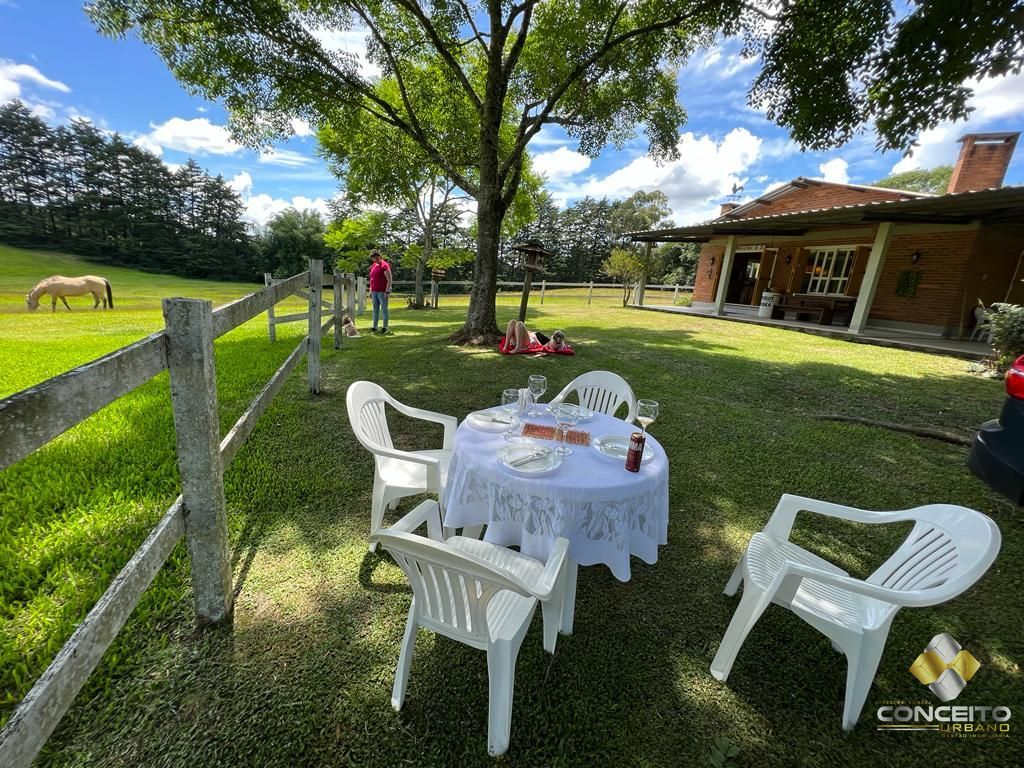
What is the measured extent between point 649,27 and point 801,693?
9484 mm

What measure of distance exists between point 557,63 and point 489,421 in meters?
9.26

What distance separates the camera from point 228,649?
181cm

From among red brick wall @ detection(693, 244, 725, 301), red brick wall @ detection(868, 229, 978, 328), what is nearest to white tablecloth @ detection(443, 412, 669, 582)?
red brick wall @ detection(868, 229, 978, 328)

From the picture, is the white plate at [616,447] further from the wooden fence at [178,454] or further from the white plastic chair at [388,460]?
the wooden fence at [178,454]

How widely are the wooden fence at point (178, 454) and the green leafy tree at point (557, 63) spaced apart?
23.6 feet

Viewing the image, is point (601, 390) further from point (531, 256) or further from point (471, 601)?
point (531, 256)

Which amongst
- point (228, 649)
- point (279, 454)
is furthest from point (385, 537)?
point (279, 454)

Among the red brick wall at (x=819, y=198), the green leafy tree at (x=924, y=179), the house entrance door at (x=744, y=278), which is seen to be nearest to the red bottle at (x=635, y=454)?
the red brick wall at (x=819, y=198)

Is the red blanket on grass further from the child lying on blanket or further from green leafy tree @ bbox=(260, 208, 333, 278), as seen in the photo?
green leafy tree @ bbox=(260, 208, 333, 278)

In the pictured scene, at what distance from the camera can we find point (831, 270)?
14336 mm

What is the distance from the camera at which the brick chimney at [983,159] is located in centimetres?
1231

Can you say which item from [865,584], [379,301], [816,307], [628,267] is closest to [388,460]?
[865,584]

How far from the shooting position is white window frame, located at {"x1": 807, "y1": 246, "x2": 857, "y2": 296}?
1375 centimetres

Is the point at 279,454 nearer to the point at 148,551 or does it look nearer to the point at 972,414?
the point at 148,551
